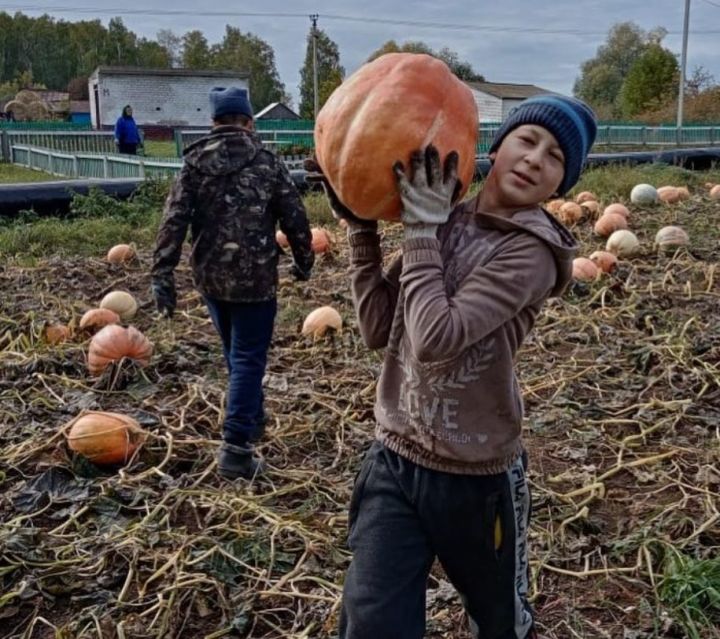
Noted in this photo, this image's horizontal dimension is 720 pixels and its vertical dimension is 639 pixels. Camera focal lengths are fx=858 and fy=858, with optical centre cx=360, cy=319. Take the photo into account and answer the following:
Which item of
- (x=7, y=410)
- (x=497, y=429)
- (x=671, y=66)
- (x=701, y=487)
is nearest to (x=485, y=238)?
(x=497, y=429)

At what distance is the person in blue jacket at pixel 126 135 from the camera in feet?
59.6

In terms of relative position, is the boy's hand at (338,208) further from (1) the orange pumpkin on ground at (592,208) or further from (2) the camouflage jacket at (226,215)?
(1) the orange pumpkin on ground at (592,208)

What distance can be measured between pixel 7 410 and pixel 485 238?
310cm

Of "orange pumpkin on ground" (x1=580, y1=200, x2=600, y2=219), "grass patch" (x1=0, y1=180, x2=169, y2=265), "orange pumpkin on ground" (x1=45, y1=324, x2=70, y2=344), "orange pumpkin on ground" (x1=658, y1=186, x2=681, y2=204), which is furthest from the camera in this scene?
"orange pumpkin on ground" (x1=658, y1=186, x2=681, y2=204)

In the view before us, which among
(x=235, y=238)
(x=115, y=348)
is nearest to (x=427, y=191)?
(x=235, y=238)

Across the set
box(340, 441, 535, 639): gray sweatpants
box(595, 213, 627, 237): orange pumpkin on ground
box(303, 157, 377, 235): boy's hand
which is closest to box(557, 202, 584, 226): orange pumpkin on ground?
box(595, 213, 627, 237): orange pumpkin on ground

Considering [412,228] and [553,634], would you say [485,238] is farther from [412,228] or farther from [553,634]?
[553,634]

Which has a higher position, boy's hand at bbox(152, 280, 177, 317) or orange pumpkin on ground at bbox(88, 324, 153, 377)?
boy's hand at bbox(152, 280, 177, 317)

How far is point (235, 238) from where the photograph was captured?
347 cm

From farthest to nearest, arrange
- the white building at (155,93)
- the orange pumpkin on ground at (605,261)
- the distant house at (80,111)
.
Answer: the distant house at (80,111), the white building at (155,93), the orange pumpkin on ground at (605,261)

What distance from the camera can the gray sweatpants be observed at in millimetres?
1837

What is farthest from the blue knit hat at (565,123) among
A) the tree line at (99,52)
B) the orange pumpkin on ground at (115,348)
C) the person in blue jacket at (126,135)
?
the tree line at (99,52)

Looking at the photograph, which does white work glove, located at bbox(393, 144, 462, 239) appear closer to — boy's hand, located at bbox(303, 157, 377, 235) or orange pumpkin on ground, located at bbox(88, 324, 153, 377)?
boy's hand, located at bbox(303, 157, 377, 235)

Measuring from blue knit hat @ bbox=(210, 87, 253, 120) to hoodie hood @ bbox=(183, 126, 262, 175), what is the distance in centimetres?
6
